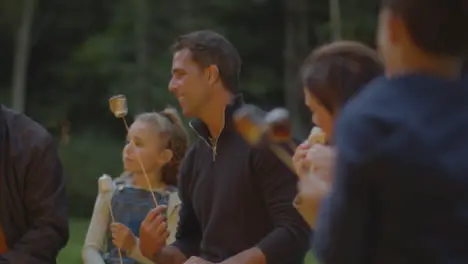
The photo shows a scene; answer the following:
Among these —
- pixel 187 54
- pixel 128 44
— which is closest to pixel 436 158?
pixel 187 54

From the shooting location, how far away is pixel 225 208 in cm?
315

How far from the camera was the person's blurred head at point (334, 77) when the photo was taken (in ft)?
7.50

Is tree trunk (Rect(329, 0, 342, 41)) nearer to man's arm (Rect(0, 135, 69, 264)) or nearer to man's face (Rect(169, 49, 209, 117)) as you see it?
man's face (Rect(169, 49, 209, 117))

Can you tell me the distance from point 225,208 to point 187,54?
0.53 metres

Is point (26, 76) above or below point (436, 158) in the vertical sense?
below

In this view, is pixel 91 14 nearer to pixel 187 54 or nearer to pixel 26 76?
pixel 26 76

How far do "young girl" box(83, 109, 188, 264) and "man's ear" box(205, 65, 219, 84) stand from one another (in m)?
0.58

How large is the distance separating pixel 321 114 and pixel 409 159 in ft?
2.19

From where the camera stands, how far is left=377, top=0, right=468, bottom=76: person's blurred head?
1.69 m

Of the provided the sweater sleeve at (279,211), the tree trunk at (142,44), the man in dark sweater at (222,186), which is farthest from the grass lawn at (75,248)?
the tree trunk at (142,44)

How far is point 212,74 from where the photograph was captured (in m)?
3.28

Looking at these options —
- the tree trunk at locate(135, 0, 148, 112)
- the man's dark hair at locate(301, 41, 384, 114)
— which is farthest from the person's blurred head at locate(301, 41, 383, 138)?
the tree trunk at locate(135, 0, 148, 112)

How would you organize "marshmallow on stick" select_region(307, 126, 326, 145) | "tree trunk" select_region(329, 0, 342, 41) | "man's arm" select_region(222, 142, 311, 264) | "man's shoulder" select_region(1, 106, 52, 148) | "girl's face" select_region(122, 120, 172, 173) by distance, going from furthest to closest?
"tree trunk" select_region(329, 0, 342, 41) → "girl's face" select_region(122, 120, 172, 173) → "man's shoulder" select_region(1, 106, 52, 148) → "man's arm" select_region(222, 142, 311, 264) → "marshmallow on stick" select_region(307, 126, 326, 145)

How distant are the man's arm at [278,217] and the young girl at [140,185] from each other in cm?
63
